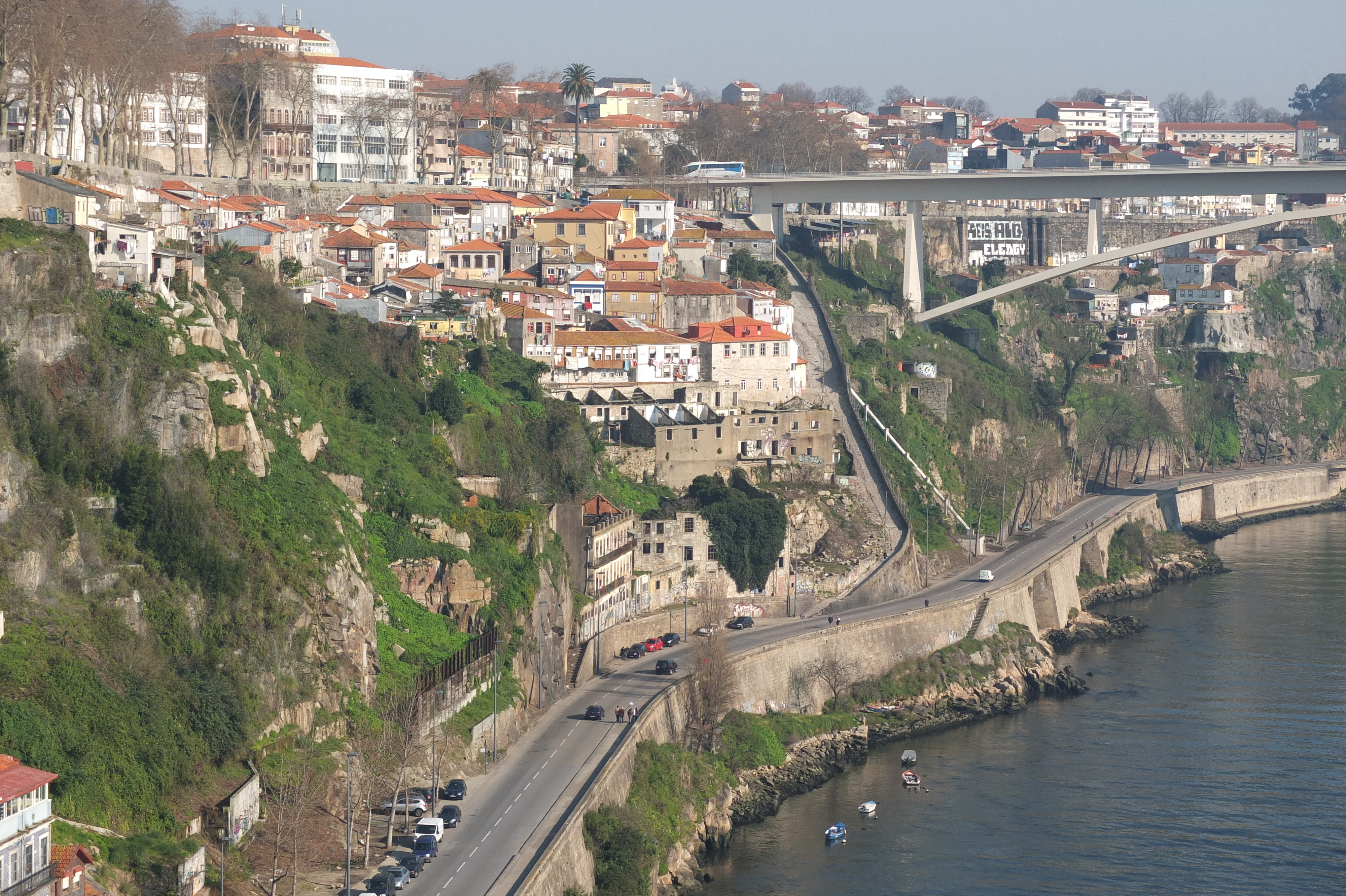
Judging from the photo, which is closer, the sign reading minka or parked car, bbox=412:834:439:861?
parked car, bbox=412:834:439:861

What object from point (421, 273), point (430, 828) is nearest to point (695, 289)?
point (421, 273)

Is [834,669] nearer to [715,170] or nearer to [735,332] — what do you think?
[735,332]

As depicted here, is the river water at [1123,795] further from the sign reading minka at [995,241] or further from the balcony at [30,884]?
the sign reading minka at [995,241]

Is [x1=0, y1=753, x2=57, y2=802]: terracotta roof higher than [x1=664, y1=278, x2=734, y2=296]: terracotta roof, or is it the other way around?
[x1=664, y1=278, x2=734, y2=296]: terracotta roof

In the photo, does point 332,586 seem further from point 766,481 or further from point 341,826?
point 766,481

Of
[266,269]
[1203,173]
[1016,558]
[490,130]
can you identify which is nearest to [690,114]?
[490,130]

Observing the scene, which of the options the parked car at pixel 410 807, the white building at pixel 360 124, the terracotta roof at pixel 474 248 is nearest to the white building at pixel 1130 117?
the white building at pixel 360 124

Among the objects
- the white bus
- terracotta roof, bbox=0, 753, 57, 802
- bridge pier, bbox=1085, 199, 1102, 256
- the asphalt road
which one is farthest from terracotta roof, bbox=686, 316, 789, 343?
terracotta roof, bbox=0, 753, 57, 802

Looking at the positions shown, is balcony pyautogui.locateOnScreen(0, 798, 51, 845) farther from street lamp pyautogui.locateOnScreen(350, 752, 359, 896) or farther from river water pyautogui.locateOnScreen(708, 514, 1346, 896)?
river water pyautogui.locateOnScreen(708, 514, 1346, 896)
